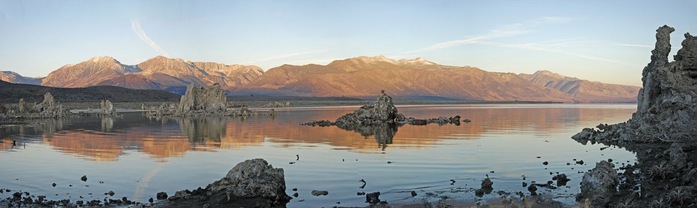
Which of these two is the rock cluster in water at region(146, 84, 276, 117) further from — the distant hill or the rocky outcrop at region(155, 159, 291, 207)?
the rocky outcrop at region(155, 159, 291, 207)

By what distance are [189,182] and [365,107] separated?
132 feet

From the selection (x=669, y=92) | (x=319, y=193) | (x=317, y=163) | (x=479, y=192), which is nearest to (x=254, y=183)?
(x=319, y=193)

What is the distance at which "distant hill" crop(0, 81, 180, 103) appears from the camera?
5084 inches

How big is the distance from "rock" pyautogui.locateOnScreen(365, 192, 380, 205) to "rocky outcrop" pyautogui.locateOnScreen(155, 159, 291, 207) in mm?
2211

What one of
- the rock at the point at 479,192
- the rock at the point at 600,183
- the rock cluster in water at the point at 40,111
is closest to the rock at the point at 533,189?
the rock at the point at 600,183

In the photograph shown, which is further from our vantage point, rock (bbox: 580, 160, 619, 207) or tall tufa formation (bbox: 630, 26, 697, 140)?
tall tufa formation (bbox: 630, 26, 697, 140)

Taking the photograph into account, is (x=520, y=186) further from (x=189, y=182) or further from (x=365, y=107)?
(x=365, y=107)

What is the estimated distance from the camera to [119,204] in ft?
52.9

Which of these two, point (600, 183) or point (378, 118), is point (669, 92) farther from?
point (378, 118)

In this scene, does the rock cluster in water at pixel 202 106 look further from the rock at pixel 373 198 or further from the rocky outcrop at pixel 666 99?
the rock at pixel 373 198

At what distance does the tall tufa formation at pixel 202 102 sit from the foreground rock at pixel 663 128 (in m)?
57.2

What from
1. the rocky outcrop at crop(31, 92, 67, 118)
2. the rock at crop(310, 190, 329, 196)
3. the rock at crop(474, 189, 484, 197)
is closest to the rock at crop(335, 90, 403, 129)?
the rocky outcrop at crop(31, 92, 67, 118)

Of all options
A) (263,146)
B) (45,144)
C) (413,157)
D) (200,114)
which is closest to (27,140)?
(45,144)

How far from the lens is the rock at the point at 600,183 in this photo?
16.4 m
